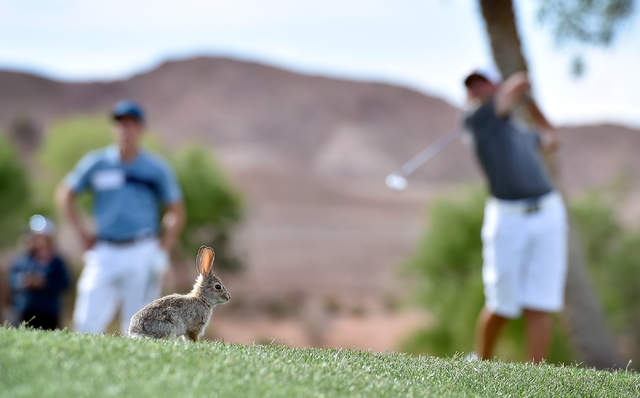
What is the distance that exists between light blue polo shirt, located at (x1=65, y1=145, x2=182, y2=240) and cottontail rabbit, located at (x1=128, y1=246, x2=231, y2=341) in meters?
4.24

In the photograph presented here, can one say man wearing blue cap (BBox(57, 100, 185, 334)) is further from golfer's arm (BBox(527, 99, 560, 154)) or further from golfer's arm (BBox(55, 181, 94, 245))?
golfer's arm (BBox(527, 99, 560, 154))

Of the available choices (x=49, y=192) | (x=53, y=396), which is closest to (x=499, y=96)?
(x=53, y=396)

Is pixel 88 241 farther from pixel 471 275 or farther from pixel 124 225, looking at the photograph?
pixel 471 275

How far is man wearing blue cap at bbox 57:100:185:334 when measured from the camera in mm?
8148

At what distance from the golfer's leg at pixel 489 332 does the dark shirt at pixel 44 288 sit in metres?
6.82

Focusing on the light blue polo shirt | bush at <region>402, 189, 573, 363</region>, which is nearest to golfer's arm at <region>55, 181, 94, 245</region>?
the light blue polo shirt

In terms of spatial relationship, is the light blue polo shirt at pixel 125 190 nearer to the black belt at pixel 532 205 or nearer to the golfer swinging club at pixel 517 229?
the golfer swinging club at pixel 517 229

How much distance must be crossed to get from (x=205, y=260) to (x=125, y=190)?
15.0ft

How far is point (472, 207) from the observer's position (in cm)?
2312

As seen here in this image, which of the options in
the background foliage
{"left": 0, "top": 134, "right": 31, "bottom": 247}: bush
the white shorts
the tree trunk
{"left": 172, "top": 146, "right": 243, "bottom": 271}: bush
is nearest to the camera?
the white shorts

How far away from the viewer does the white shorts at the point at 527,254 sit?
726cm

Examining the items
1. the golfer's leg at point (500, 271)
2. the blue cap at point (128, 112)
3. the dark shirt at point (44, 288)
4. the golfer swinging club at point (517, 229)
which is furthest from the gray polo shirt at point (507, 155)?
the dark shirt at point (44, 288)

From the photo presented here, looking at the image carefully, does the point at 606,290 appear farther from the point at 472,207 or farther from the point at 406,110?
the point at 406,110

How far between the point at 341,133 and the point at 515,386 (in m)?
122
